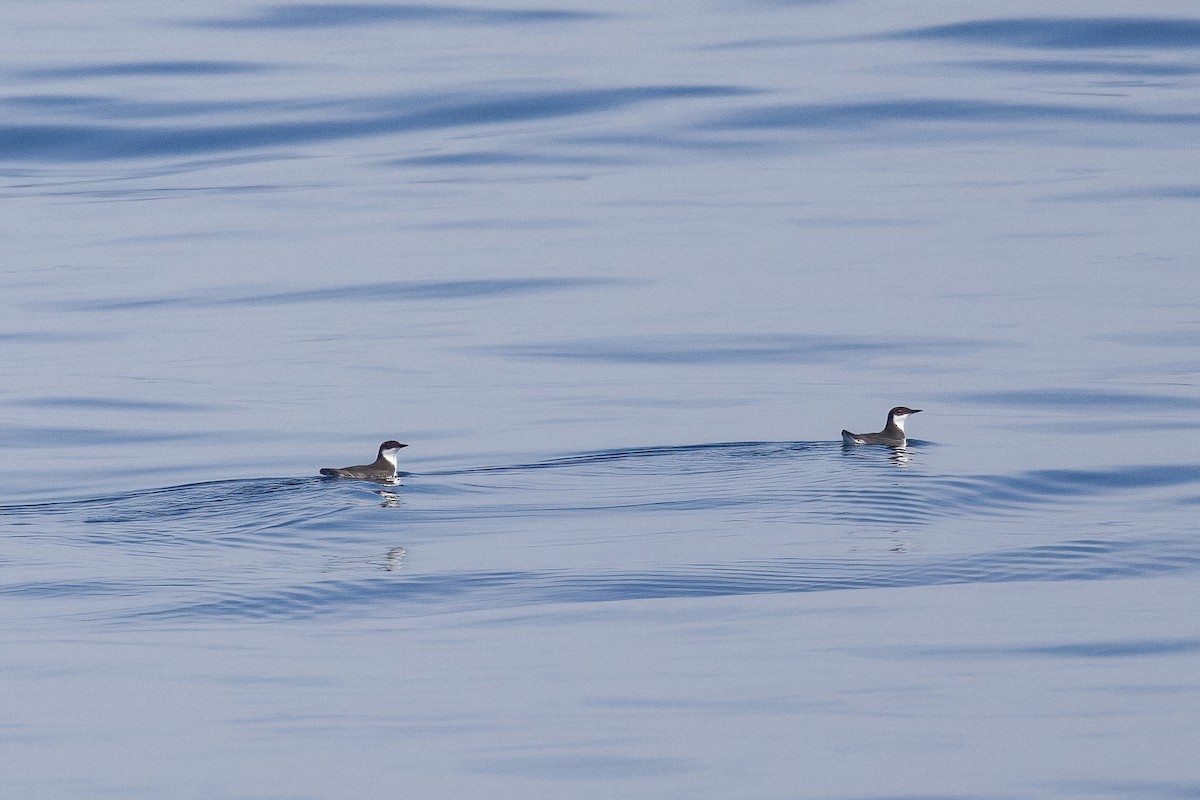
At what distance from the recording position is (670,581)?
1231 centimetres

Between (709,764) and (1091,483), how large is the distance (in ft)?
25.9

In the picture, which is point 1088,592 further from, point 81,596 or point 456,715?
point 81,596

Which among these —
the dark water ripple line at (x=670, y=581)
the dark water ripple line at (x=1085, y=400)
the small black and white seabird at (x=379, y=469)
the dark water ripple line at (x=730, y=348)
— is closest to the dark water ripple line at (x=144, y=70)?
the dark water ripple line at (x=730, y=348)

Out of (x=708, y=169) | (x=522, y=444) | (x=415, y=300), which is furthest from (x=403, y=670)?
(x=708, y=169)

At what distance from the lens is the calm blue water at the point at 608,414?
9.36 m

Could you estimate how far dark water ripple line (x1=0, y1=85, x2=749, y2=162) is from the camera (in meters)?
36.4

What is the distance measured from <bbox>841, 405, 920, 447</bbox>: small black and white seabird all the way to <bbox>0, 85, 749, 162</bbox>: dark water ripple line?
20.0 meters

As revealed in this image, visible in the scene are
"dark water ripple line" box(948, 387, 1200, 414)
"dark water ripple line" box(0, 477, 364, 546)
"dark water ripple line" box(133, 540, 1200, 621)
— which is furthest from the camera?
"dark water ripple line" box(948, 387, 1200, 414)

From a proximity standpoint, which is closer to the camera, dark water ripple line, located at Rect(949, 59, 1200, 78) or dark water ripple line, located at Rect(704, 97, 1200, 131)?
dark water ripple line, located at Rect(704, 97, 1200, 131)

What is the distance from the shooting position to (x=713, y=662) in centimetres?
1039

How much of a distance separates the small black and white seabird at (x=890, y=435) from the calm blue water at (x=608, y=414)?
329 mm

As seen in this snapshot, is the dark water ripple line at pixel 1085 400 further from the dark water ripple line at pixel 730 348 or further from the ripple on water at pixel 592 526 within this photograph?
the dark water ripple line at pixel 730 348

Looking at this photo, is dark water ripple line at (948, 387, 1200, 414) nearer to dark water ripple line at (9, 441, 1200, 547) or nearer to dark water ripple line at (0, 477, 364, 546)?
dark water ripple line at (9, 441, 1200, 547)

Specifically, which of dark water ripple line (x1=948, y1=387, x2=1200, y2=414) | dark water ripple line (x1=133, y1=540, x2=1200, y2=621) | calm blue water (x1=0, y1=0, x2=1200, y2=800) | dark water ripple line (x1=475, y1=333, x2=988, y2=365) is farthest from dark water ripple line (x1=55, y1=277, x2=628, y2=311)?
dark water ripple line (x1=133, y1=540, x2=1200, y2=621)
